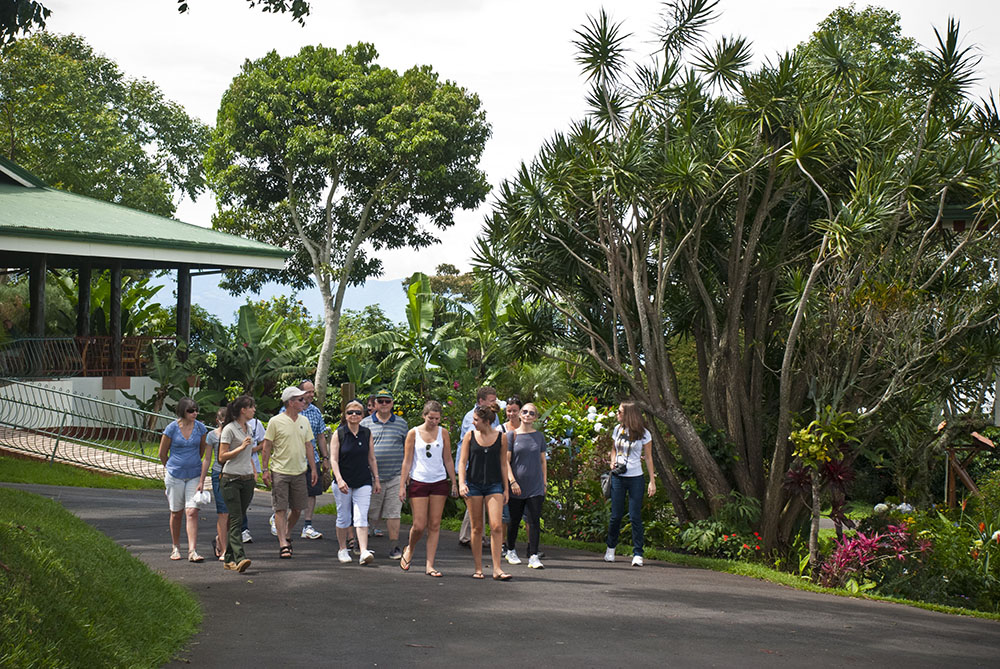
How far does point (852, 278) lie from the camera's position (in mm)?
12305

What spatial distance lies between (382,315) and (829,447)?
24654 mm

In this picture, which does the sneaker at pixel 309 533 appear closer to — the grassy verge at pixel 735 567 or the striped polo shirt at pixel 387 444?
the striped polo shirt at pixel 387 444

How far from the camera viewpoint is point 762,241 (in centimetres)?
1401

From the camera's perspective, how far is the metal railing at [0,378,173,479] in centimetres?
1845

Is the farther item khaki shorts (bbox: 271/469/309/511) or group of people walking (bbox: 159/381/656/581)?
khaki shorts (bbox: 271/469/309/511)

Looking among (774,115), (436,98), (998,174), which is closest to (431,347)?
(436,98)

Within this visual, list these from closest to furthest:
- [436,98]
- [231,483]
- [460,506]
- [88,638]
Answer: [88,638], [231,483], [460,506], [436,98]

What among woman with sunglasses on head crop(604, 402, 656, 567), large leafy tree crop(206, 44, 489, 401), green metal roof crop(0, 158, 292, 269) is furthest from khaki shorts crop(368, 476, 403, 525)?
large leafy tree crop(206, 44, 489, 401)

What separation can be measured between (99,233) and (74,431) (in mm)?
4064

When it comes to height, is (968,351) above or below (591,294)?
below

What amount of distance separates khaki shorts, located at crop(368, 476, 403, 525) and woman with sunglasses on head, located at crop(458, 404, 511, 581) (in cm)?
125

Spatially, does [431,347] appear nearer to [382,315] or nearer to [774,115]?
[382,315]

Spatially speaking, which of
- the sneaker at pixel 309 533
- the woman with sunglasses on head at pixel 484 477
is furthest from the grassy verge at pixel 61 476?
the woman with sunglasses on head at pixel 484 477

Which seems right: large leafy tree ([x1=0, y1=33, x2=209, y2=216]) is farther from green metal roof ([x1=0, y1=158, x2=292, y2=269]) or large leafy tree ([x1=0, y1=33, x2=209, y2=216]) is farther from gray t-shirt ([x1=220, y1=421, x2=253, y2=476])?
gray t-shirt ([x1=220, y1=421, x2=253, y2=476])
